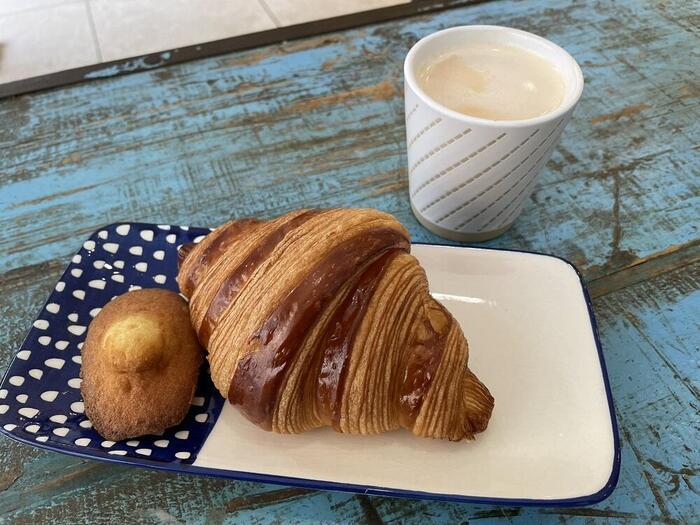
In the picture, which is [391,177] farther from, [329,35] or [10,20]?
[10,20]

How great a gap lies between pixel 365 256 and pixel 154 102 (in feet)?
2.33

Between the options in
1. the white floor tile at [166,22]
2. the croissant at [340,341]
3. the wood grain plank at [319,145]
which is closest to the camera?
the croissant at [340,341]

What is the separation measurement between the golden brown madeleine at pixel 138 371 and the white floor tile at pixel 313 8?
1.57 metres

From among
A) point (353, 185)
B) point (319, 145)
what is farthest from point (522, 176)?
point (319, 145)

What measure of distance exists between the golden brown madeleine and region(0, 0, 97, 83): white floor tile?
130cm

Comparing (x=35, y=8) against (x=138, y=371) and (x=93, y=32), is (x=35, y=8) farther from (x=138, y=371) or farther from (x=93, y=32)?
(x=138, y=371)

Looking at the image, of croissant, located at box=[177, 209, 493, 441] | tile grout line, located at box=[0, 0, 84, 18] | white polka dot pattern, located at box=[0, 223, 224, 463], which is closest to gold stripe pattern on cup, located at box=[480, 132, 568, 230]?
croissant, located at box=[177, 209, 493, 441]

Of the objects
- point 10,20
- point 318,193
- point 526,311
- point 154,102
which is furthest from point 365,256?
point 10,20

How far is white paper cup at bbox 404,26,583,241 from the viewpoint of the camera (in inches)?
28.0

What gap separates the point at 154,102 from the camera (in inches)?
44.1

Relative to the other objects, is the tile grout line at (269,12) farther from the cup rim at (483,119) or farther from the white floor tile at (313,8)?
the cup rim at (483,119)

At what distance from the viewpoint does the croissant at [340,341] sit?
1.91 ft

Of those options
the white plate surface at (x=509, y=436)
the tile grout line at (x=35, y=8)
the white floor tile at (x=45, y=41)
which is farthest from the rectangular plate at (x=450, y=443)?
the tile grout line at (x=35, y=8)

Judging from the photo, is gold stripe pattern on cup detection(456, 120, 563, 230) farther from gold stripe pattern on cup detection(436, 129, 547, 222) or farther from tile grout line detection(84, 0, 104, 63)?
A: tile grout line detection(84, 0, 104, 63)
